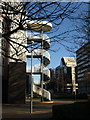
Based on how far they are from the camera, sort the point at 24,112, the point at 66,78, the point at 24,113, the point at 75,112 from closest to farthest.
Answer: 1. the point at 75,112
2. the point at 24,113
3. the point at 24,112
4. the point at 66,78

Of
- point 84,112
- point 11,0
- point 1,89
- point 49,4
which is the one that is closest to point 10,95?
point 1,89

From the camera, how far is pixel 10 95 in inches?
916

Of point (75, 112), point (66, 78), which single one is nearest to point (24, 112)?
point (75, 112)

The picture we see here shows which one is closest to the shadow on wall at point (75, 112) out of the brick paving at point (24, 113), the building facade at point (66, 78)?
the brick paving at point (24, 113)

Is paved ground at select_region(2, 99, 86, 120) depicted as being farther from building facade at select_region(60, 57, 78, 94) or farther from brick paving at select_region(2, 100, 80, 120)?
building facade at select_region(60, 57, 78, 94)

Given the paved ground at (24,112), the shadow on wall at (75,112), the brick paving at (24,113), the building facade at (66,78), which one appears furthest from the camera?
the building facade at (66,78)

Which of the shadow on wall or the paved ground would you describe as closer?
the shadow on wall

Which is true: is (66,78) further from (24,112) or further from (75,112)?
(75,112)

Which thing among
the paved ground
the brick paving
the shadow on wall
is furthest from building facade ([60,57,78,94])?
the shadow on wall

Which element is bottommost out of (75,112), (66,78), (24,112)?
(24,112)

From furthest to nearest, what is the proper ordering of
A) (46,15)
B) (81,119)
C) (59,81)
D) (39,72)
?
(59,81) → (39,72) → (81,119) → (46,15)

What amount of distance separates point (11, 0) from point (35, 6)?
5.68 ft

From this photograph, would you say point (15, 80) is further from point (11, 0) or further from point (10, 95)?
point (11, 0)

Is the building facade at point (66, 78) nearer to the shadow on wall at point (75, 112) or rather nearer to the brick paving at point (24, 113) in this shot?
the brick paving at point (24, 113)
